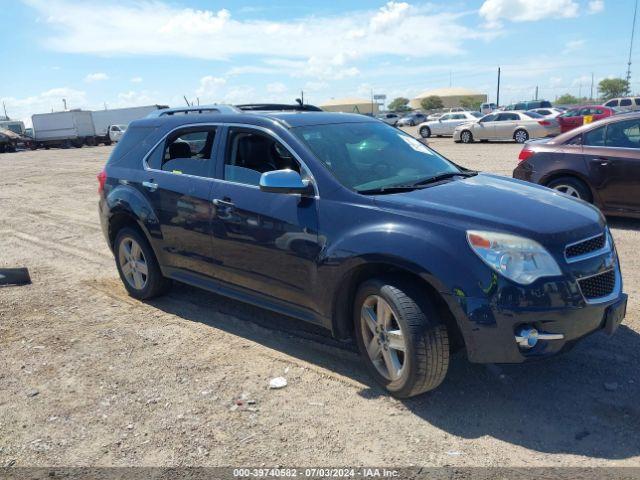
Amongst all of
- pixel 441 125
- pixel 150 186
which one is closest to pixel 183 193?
pixel 150 186

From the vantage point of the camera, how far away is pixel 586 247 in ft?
10.9

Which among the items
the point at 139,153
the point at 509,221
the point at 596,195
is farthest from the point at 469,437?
the point at 596,195

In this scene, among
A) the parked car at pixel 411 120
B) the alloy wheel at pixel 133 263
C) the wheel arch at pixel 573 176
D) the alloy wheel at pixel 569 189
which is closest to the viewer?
the alloy wheel at pixel 133 263

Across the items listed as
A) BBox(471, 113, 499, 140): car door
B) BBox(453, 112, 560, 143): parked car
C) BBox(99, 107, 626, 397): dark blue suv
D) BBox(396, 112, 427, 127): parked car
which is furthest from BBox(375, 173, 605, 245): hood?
BBox(396, 112, 427, 127): parked car

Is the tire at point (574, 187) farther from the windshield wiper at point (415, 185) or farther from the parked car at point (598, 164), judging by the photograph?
the windshield wiper at point (415, 185)

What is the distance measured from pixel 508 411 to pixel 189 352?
242 cm

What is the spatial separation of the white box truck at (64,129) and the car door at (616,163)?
A: 45.6m

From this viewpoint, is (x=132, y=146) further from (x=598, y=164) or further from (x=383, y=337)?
(x=598, y=164)

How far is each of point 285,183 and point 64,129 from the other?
1885 inches

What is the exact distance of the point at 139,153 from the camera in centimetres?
541

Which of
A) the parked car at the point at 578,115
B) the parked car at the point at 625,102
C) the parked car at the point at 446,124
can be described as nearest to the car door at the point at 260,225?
the parked car at the point at 578,115

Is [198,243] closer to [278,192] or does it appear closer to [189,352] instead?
[189,352]

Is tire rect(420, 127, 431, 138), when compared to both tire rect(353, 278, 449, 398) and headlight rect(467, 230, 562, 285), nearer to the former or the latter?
tire rect(353, 278, 449, 398)

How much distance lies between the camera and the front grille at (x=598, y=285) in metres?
3.17
